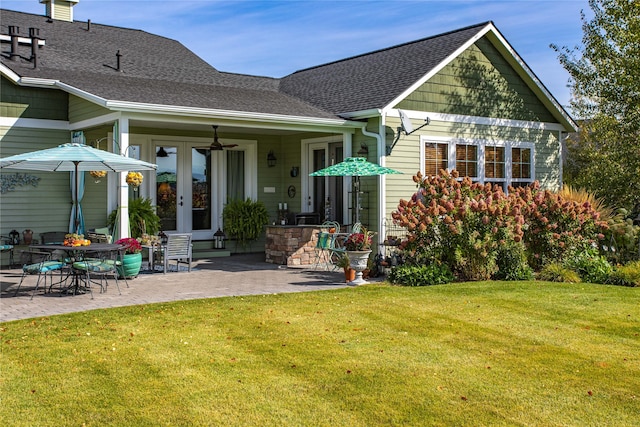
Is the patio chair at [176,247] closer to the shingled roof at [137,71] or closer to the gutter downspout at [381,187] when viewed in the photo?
the shingled roof at [137,71]

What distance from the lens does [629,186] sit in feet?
50.2

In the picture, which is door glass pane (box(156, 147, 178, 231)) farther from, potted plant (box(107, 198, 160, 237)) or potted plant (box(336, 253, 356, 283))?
potted plant (box(336, 253, 356, 283))

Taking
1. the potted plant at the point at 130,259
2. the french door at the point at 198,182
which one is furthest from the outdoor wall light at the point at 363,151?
the potted plant at the point at 130,259

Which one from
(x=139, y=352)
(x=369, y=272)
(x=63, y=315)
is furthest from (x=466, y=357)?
(x=369, y=272)

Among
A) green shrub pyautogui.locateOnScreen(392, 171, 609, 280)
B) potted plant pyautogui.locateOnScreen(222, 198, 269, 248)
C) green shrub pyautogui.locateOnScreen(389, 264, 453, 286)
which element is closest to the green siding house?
potted plant pyautogui.locateOnScreen(222, 198, 269, 248)

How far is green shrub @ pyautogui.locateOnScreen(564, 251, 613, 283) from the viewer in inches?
440

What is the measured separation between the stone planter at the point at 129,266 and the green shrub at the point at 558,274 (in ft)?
22.3

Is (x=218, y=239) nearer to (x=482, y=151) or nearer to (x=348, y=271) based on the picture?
(x=348, y=271)

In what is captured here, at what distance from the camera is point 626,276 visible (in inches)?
427

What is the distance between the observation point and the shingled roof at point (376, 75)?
557 inches

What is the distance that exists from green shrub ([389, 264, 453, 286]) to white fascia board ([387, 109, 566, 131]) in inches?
152

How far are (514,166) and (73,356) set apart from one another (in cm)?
1216

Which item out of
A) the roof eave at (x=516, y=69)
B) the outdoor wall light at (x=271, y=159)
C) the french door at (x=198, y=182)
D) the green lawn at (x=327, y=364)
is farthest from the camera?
the outdoor wall light at (x=271, y=159)

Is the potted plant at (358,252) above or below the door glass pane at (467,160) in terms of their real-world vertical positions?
below
